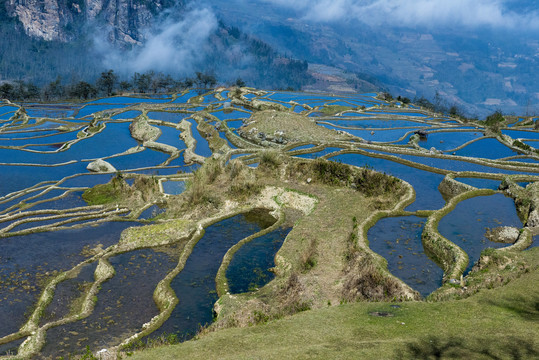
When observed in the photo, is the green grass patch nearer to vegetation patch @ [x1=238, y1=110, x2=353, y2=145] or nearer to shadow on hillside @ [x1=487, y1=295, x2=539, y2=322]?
vegetation patch @ [x1=238, y1=110, x2=353, y2=145]

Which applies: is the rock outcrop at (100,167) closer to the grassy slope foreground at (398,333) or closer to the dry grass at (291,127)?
the dry grass at (291,127)

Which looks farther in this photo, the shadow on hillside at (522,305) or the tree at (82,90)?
the tree at (82,90)

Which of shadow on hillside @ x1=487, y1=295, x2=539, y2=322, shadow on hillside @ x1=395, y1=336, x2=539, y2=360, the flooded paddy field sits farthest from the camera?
the flooded paddy field

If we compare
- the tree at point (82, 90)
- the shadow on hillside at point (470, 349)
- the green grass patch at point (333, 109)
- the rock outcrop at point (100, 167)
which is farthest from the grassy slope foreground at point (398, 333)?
the tree at point (82, 90)

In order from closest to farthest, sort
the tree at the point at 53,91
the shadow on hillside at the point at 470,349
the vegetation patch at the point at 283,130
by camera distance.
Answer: the shadow on hillside at the point at 470,349 → the vegetation patch at the point at 283,130 → the tree at the point at 53,91

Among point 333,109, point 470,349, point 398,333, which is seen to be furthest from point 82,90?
point 470,349

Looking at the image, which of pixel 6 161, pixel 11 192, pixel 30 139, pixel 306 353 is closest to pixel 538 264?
pixel 306 353

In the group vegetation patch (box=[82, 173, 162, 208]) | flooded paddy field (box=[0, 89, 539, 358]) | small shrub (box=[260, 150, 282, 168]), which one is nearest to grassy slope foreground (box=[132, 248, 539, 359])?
flooded paddy field (box=[0, 89, 539, 358])

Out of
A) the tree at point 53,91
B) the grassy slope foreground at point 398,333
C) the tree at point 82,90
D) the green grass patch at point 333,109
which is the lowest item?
the tree at point 53,91
